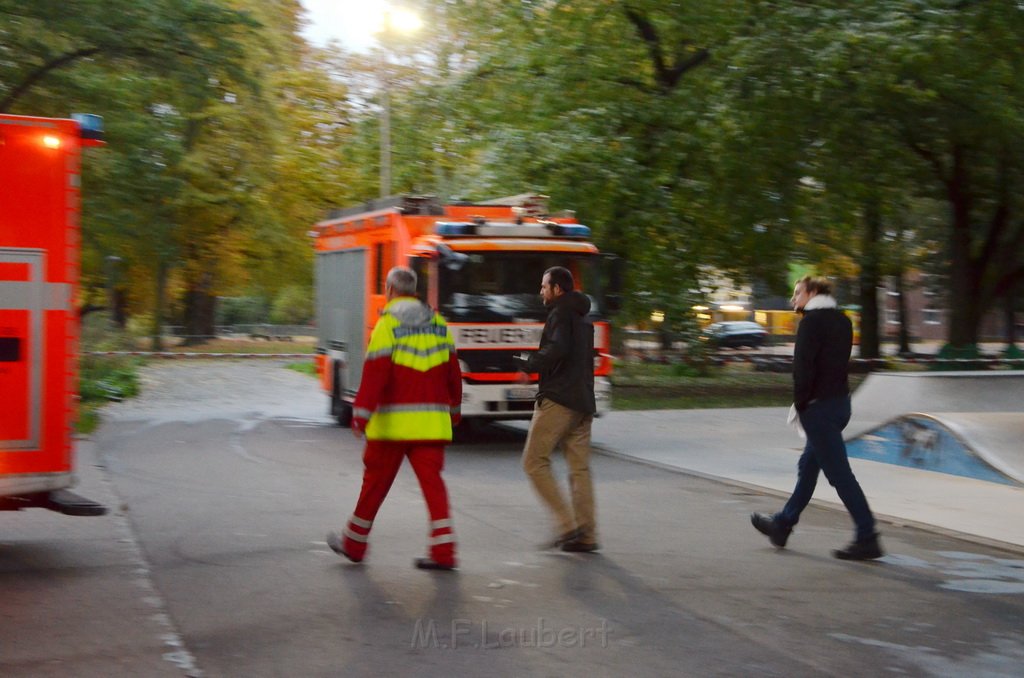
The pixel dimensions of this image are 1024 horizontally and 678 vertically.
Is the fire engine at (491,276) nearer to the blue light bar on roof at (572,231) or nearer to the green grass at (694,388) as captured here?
the blue light bar on roof at (572,231)

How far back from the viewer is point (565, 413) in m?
8.34

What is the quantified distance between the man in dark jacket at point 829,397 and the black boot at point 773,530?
17.5 inches

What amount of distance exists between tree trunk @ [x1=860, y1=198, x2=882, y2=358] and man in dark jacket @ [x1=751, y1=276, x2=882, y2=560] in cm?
1778

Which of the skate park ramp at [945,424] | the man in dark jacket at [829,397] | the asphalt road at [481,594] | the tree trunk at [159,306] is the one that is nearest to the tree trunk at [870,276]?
the skate park ramp at [945,424]

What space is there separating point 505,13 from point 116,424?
A: 1053cm

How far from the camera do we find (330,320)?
1905cm

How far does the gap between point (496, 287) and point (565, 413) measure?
23.1ft

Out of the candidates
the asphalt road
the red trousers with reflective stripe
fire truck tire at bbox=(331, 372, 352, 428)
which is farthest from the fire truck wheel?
the red trousers with reflective stripe

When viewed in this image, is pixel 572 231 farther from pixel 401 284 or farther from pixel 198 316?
pixel 198 316

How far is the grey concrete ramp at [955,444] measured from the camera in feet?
39.8

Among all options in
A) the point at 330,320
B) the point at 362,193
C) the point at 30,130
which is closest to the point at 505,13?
the point at 330,320

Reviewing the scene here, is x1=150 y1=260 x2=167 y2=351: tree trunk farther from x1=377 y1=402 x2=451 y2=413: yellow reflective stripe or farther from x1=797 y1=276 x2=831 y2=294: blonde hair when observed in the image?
x1=797 y1=276 x2=831 y2=294: blonde hair

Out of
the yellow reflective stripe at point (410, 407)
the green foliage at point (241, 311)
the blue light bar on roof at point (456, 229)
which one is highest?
the blue light bar on roof at point (456, 229)

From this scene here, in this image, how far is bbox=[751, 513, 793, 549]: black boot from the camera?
8570 mm
